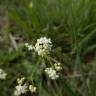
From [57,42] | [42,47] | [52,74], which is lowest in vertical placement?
[52,74]

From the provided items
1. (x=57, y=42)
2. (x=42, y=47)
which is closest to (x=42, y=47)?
(x=42, y=47)

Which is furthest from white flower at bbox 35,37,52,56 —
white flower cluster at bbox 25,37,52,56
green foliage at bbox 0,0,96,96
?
green foliage at bbox 0,0,96,96

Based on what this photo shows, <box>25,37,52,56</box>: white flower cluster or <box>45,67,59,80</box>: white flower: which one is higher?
<box>25,37,52,56</box>: white flower cluster

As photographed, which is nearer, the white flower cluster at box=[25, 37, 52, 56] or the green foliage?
the white flower cluster at box=[25, 37, 52, 56]

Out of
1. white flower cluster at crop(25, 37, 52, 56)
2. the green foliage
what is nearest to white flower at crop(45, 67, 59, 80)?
white flower cluster at crop(25, 37, 52, 56)

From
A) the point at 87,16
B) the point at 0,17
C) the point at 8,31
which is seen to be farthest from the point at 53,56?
the point at 0,17

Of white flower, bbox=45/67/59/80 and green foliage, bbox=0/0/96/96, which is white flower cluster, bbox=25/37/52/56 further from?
green foliage, bbox=0/0/96/96

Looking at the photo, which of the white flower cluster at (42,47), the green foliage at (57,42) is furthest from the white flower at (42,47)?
the green foliage at (57,42)

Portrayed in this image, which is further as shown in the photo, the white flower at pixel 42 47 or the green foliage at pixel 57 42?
the green foliage at pixel 57 42

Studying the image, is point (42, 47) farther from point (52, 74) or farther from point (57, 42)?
point (57, 42)

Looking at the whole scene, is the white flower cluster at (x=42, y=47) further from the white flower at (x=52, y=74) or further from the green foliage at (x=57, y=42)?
the green foliage at (x=57, y=42)

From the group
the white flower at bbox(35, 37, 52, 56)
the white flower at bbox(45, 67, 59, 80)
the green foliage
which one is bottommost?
the white flower at bbox(45, 67, 59, 80)

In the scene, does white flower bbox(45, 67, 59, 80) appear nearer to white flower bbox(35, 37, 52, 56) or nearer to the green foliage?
white flower bbox(35, 37, 52, 56)

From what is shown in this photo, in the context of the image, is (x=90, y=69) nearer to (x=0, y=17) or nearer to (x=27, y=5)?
(x=27, y=5)
